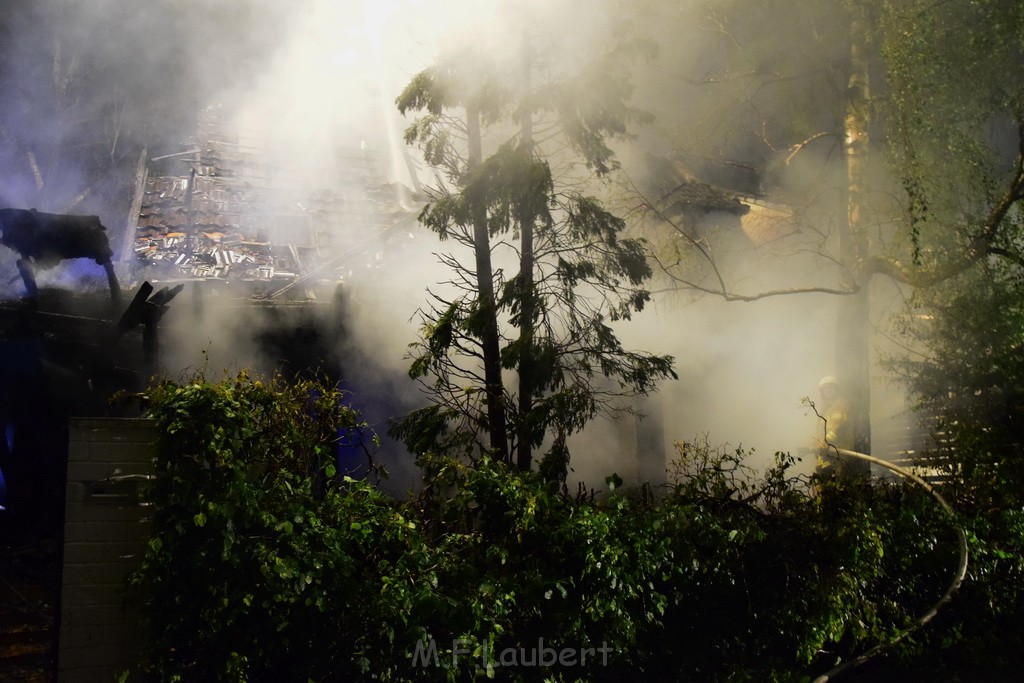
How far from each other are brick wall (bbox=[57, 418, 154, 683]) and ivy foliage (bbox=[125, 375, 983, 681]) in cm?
26

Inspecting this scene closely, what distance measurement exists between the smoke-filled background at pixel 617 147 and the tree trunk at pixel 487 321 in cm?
371

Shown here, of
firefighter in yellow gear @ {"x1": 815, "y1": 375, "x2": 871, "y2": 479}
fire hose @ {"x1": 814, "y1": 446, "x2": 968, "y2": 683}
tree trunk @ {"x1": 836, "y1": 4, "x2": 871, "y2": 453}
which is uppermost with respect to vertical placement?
tree trunk @ {"x1": 836, "y1": 4, "x2": 871, "y2": 453}

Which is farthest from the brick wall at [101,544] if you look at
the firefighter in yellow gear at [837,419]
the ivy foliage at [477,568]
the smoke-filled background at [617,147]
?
the firefighter in yellow gear at [837,419]

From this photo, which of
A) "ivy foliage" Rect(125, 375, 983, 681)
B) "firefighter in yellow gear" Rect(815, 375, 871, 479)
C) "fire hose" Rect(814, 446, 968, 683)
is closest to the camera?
"ivy foliage" Rect(125, 375, 983, 681)

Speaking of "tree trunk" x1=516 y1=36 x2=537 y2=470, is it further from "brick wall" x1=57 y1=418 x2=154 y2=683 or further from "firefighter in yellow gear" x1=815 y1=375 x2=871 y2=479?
"firefighter in yellow gear" x1=815 y1=375 x2=871 y2=479

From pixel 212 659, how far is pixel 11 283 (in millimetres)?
9011

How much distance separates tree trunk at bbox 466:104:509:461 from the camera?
8.22 meters

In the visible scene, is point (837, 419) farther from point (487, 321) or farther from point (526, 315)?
point (487, 321)

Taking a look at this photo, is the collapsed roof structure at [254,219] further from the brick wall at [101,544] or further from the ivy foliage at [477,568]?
the ivy foliage at [477,568]

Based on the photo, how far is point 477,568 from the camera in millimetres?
5730

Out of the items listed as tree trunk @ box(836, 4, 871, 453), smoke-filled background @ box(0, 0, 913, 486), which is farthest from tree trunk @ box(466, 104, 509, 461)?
tree trunk @ box(836, 4, 871, 453)

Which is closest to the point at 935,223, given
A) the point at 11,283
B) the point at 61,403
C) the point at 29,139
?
the point at 61,403

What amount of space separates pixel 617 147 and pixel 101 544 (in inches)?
552

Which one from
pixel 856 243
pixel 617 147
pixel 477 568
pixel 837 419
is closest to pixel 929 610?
pixel 477 568
